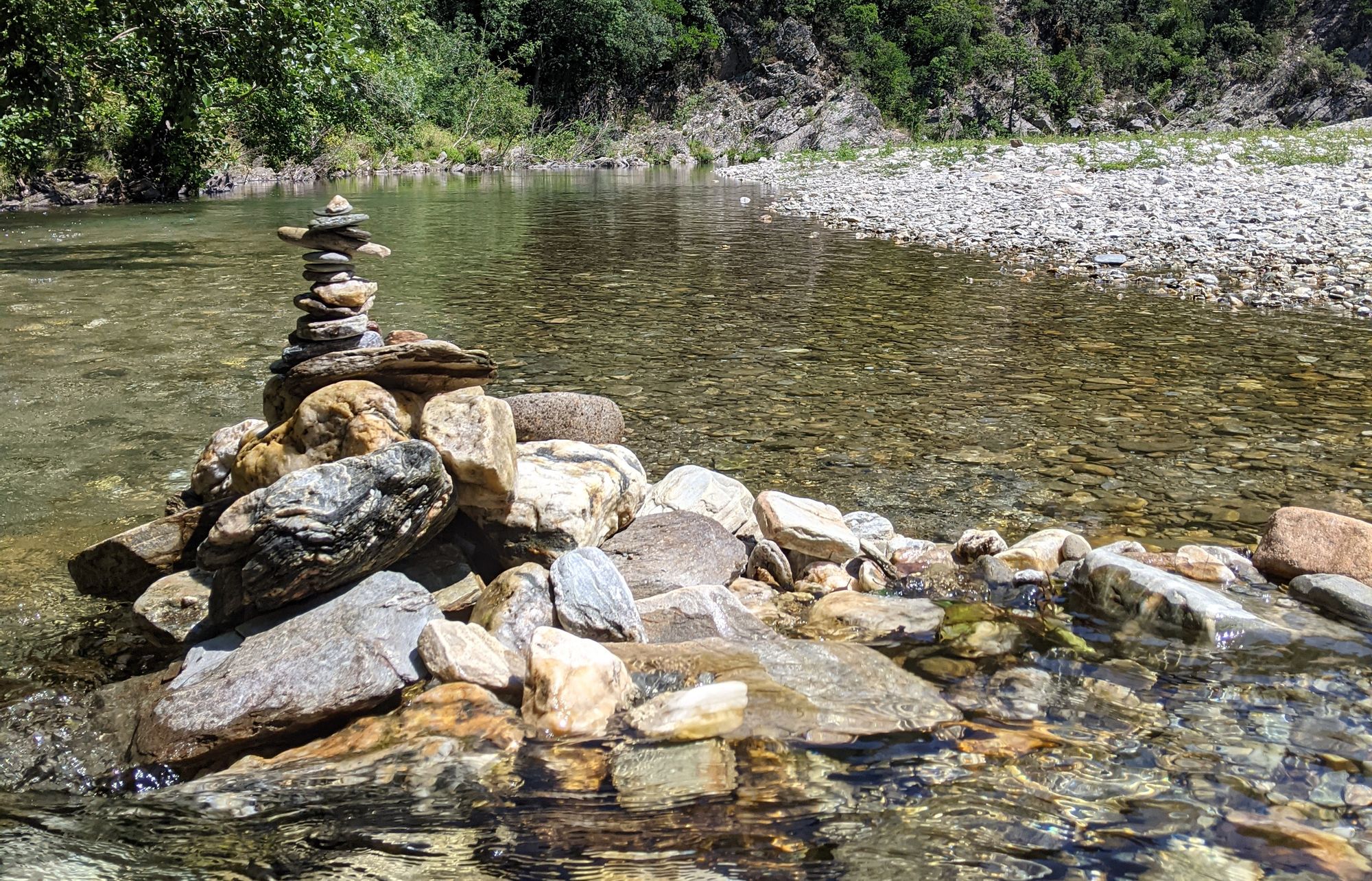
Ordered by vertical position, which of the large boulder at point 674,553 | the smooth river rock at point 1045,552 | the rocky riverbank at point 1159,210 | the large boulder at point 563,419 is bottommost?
the large boulder at point 674,553

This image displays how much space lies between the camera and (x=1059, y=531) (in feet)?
15.1

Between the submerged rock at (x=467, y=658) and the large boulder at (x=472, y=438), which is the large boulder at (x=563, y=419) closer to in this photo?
the large boulder at (x=472, y=438)

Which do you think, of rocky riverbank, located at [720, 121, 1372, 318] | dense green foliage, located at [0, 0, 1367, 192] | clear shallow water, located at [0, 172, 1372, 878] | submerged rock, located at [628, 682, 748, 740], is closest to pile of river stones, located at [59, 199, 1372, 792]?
submerged rock, located at [628, 682, 748, 740]

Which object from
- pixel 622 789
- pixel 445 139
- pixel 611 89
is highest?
pixel 611 89

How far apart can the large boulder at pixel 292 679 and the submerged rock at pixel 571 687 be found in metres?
0.51

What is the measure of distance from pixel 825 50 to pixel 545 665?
→ 68.6m

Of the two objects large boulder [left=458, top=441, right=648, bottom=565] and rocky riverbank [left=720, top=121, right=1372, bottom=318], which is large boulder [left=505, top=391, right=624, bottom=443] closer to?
large boulder [left=458, top=441, right=648, bottom=565]

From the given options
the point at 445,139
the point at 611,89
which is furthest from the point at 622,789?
the point at 611,89

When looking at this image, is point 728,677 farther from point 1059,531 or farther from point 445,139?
point 445,139

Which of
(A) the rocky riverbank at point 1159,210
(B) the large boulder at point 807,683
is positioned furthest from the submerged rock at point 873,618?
→ (A) the rocky riverbank at point 1159,210

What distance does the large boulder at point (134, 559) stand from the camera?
13.5 ft

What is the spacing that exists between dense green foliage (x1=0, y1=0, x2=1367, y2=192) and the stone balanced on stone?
10.2 m

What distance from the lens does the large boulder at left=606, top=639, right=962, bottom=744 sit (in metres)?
3.03

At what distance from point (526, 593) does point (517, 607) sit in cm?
8
